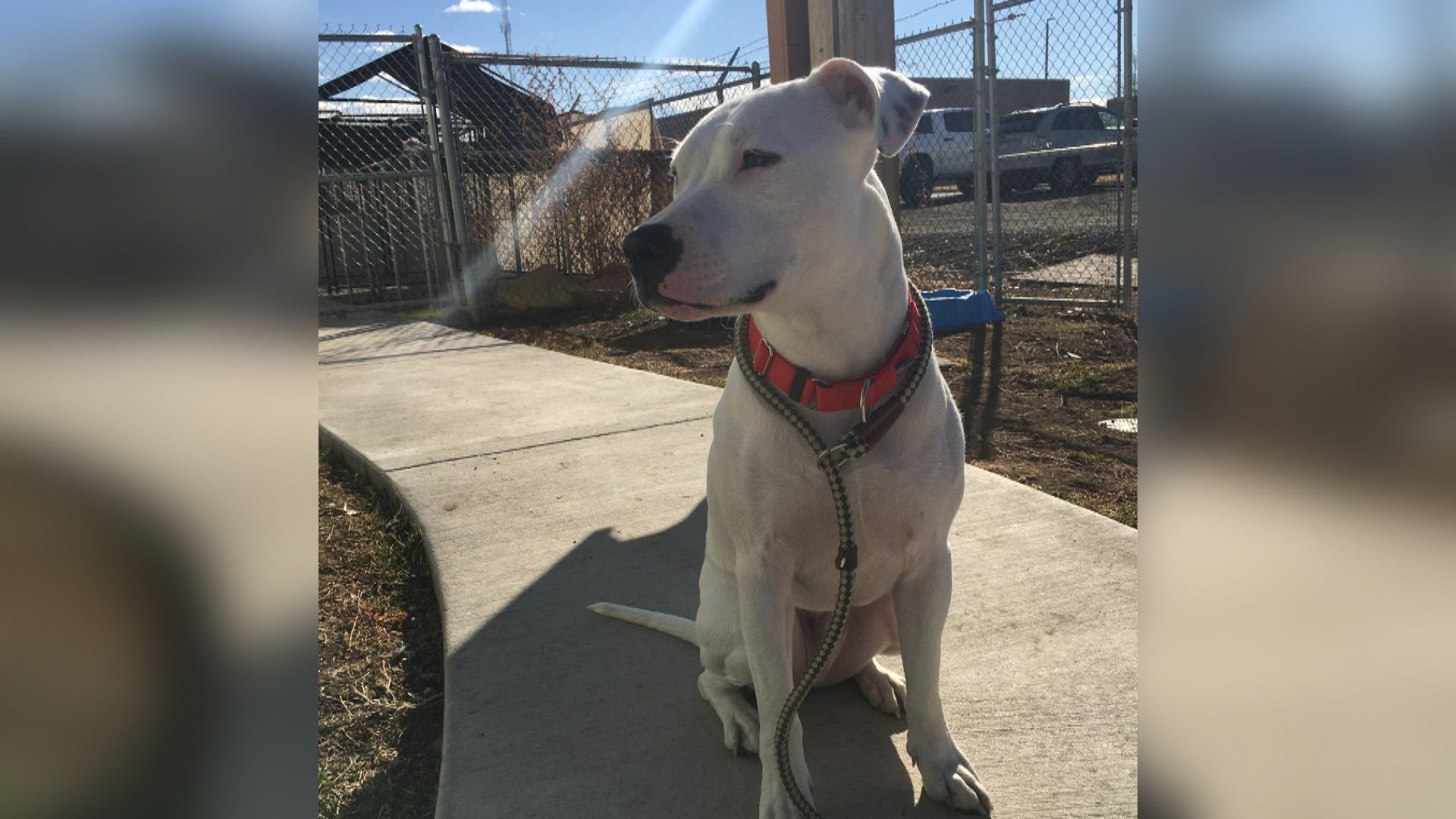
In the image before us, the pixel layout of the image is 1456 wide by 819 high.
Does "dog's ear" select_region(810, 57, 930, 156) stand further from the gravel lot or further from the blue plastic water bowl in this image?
the gravel lot

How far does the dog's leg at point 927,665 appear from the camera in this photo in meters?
1.97

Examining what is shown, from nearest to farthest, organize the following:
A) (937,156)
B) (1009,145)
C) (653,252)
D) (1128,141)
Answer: (653,252) < (1128,141) < (1009,145) < (937,156)

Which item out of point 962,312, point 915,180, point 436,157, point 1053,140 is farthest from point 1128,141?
point 1053,140

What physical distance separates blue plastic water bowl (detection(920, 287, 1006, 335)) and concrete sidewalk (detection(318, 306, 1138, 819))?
296cm

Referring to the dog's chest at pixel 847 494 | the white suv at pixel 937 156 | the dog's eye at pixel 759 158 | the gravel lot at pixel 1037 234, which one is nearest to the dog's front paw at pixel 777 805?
the dog's chest at pixel 847 494

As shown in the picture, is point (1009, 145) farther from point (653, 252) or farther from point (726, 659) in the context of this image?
point (653, 252)

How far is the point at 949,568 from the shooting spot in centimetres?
200

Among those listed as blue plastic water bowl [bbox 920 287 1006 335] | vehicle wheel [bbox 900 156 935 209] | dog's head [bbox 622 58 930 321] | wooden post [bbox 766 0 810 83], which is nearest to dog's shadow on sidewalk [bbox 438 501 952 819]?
dog's head [bbox 622 58 930 321]

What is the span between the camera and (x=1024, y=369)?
586cm

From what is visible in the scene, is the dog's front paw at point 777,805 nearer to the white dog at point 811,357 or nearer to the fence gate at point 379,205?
the white dog at point 811,357

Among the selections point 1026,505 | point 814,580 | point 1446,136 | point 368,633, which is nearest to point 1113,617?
point 1026,505

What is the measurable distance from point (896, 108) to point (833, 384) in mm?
642

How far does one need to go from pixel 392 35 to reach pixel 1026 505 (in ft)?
24.7

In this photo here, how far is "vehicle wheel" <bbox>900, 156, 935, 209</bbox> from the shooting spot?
14609mm
